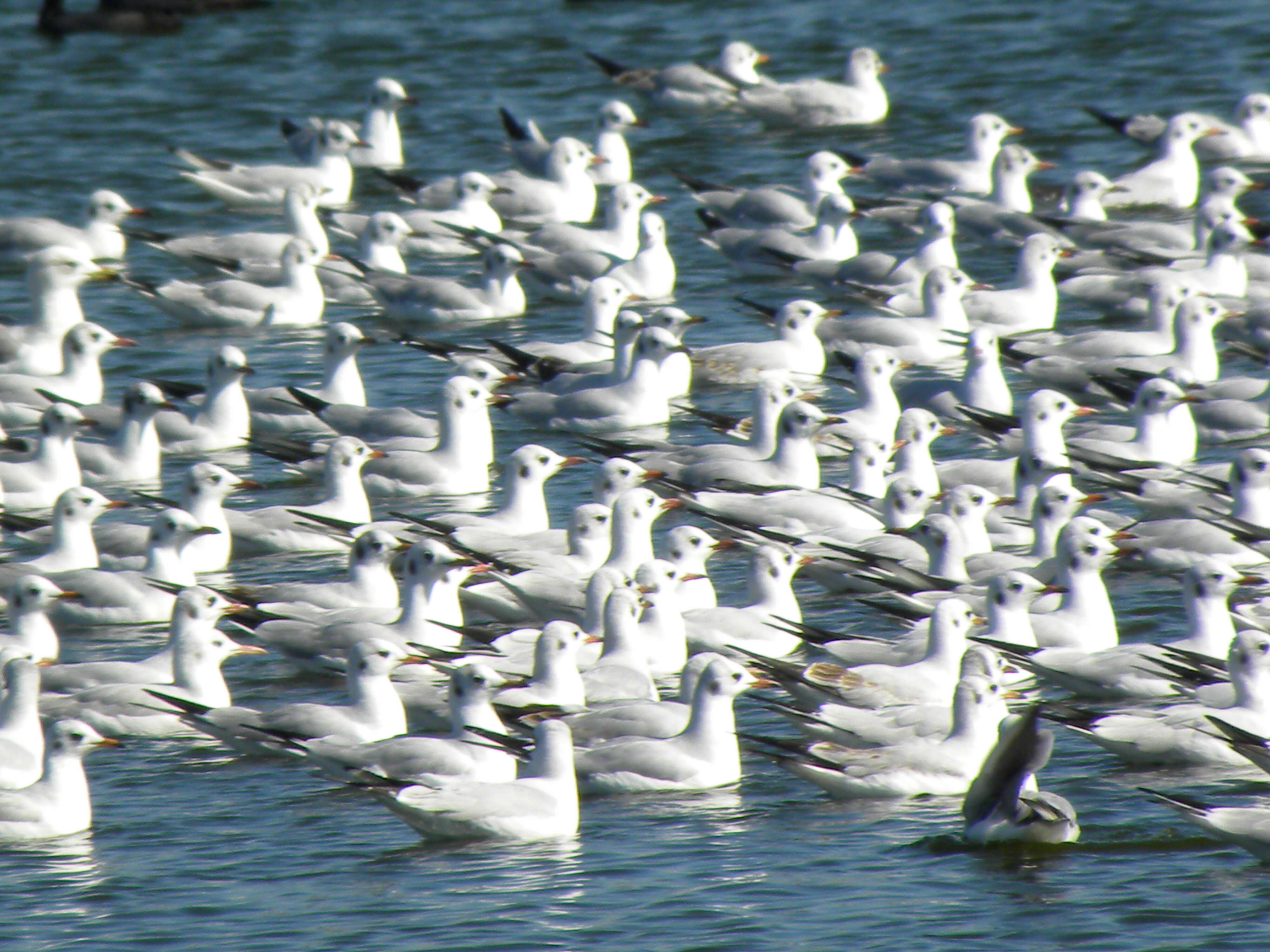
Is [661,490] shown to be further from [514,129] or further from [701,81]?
[701,81]

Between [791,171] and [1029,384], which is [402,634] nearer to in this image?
[1029,384]

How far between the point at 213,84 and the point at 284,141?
3.89 metres

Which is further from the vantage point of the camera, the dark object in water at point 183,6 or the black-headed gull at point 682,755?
the dark object in water at point 183,6

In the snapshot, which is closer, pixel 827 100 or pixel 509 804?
pixel 509 804

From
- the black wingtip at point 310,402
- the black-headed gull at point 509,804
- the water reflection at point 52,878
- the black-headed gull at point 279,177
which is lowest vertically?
the black-headed gull at point 279,177

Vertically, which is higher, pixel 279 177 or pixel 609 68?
pixel 609 68

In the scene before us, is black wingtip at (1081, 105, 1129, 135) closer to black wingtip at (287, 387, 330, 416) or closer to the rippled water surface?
the rippled water surface

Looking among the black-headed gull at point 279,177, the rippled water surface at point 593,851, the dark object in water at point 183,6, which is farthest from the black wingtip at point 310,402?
the dark object in water at point 183,6

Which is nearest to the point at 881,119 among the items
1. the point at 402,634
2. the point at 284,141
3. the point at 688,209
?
the point at 688,209

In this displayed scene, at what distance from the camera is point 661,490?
16375mm

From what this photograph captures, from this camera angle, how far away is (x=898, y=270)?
22.2m

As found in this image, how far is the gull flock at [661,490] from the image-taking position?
11797mm

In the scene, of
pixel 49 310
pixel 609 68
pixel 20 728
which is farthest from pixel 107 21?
pixel 20 728

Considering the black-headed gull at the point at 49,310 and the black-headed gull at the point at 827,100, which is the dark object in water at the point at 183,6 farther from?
the black-headed gull at the point at 49,310
